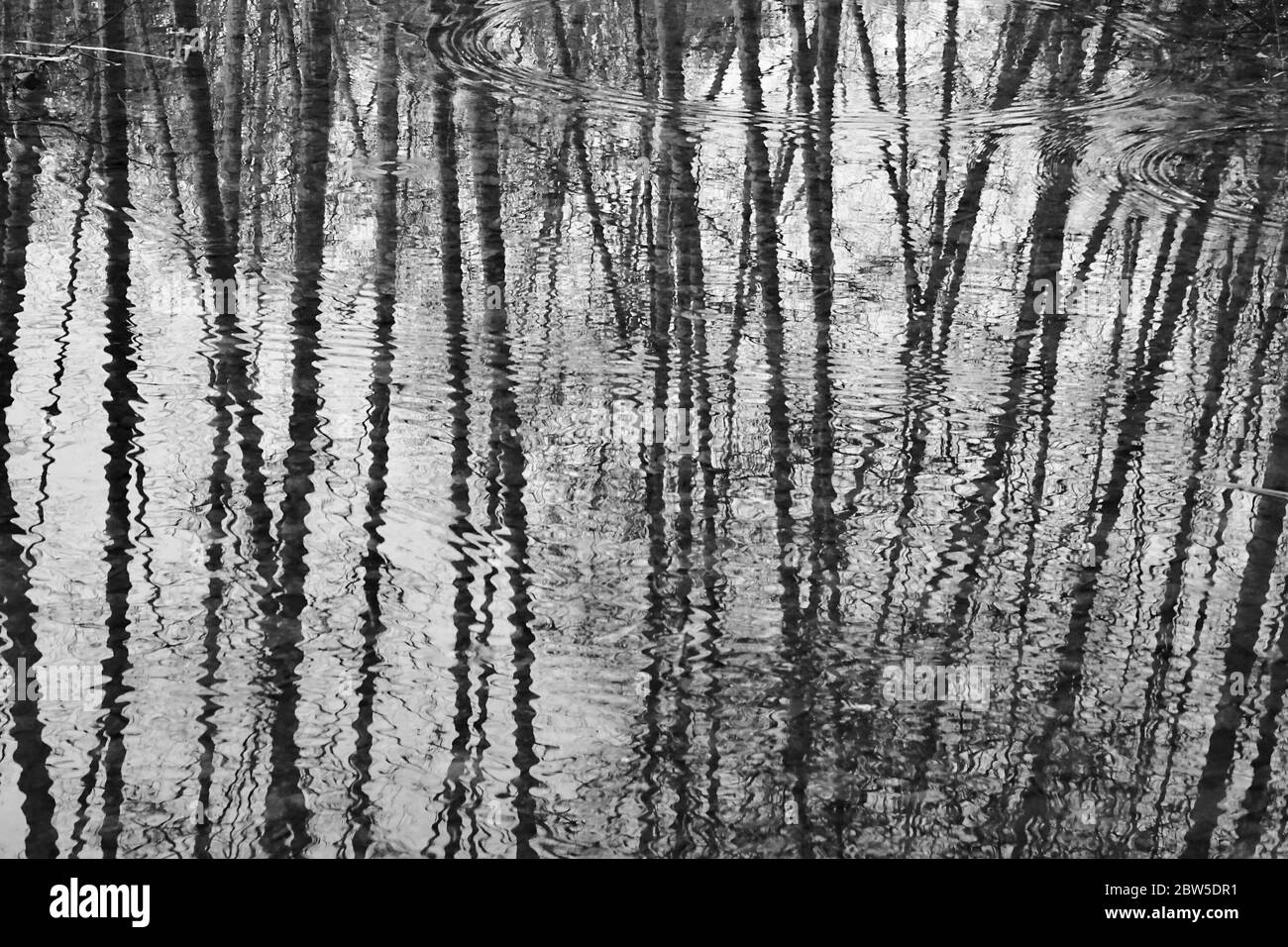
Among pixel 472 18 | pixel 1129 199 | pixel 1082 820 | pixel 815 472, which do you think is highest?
pixel 472 18

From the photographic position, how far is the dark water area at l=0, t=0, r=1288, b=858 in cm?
420

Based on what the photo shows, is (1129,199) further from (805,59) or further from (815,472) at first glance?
(815,472)

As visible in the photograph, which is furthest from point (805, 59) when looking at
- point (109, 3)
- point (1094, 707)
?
point (1094, 707)

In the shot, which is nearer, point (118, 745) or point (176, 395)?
point (118, 745)

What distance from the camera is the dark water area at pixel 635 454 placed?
13.8 ft

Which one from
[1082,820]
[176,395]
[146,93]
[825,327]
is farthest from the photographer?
[146,93]

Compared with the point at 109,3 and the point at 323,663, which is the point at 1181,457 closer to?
the point at 323,663

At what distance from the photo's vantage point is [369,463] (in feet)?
18.2

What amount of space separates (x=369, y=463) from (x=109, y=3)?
5.91 m

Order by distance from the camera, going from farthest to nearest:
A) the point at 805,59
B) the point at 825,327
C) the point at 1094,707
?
the point at 805,59 < the point at 825,327 < the point at 1094,707

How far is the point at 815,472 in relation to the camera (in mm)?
5598

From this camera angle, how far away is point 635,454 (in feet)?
18.6

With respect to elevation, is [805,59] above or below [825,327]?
above

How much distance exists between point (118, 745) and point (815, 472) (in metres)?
2.52
